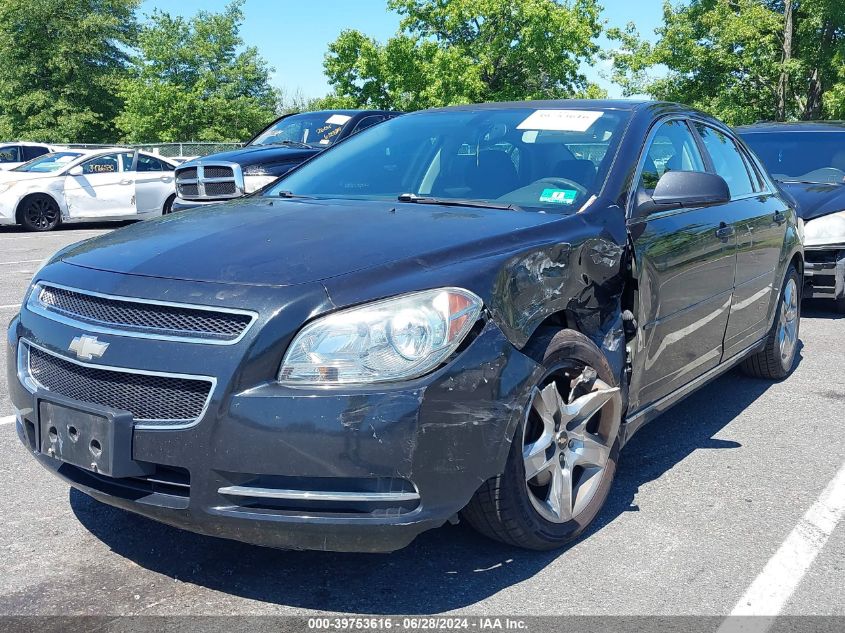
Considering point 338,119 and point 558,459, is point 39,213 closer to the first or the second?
point 338,119

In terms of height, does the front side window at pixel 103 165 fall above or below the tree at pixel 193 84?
below

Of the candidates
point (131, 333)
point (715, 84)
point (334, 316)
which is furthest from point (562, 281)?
point (715, 84)

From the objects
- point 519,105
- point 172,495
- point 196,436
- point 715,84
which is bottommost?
point 172,495

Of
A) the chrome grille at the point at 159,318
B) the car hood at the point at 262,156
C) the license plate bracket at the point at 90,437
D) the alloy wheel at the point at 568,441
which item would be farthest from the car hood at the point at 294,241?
the car hood at the point at 262,156

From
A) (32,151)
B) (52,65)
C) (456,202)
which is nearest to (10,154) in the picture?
(32,151)

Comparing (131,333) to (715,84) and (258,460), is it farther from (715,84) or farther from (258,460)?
(715,84)

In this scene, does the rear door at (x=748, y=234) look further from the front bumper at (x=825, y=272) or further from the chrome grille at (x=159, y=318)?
the chrome grille at (x=159, y=318)

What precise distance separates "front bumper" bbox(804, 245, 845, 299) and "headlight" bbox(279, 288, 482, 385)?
19.0ft

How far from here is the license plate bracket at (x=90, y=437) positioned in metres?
2.61

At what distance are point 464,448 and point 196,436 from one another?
2.54 ft

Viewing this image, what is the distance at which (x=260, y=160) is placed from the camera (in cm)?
1041

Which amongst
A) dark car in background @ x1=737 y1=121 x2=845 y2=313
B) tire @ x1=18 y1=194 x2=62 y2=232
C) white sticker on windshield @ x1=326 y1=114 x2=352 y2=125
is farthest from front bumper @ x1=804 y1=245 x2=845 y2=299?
tire @ x1=18 y1=194 x2=62 y2=232

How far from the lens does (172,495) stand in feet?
8.73

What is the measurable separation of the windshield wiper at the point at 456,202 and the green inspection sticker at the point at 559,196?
14 centimetres
